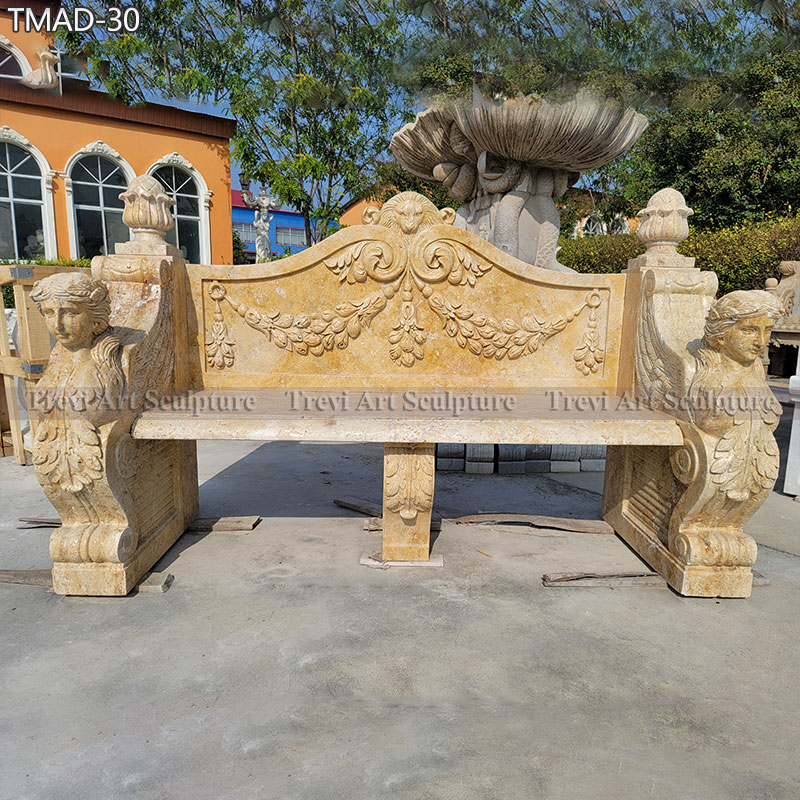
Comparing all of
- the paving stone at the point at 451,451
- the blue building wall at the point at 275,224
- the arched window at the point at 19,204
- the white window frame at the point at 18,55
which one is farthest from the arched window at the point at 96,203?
the blue building wall at the point at 275,224

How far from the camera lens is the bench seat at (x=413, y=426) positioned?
7.61 ft

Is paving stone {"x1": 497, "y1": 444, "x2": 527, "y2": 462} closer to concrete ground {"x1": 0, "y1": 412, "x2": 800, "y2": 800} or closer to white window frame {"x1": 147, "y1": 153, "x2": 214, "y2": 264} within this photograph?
concrete ground {"x1": 0, "y1": 412, "x2": 800, "y2": 800}

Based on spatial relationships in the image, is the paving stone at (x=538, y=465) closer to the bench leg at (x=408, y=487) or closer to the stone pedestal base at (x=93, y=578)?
the bench leg at (x=408, y=487)

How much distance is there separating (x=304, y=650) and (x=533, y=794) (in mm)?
912

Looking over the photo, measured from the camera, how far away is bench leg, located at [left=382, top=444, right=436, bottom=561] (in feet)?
8.23

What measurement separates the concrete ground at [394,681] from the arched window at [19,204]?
1230 centimetres

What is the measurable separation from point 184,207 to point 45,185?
9.56 ft

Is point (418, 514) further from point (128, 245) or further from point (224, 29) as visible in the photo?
point (224, 29)

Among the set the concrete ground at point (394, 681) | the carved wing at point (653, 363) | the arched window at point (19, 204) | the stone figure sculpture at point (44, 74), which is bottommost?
the concrete ground at point (394, 681)

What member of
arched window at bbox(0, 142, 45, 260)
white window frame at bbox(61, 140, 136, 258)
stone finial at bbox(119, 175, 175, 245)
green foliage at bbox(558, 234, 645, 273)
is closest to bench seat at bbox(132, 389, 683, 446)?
stone finial at bbox(119, 175, 175, 245)

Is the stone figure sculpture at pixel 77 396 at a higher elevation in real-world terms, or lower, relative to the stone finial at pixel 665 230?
lower

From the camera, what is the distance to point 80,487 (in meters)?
2.22

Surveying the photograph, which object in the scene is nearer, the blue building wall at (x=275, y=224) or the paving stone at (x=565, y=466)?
the paving stone at (x=565, y=466)

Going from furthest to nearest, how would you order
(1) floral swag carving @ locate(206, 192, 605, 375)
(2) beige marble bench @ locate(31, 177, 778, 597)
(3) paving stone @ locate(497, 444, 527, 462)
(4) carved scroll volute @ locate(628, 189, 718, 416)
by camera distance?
(3) paving stone @ locate(497, 444, 527, 462), (1) floral swag carving @ locate(206, 192, 605, 375), (4) carved scroll volute @ locate(628, 189, 718, 416), (2) beige marble bench @ locate(31, 177, 778, 597)
